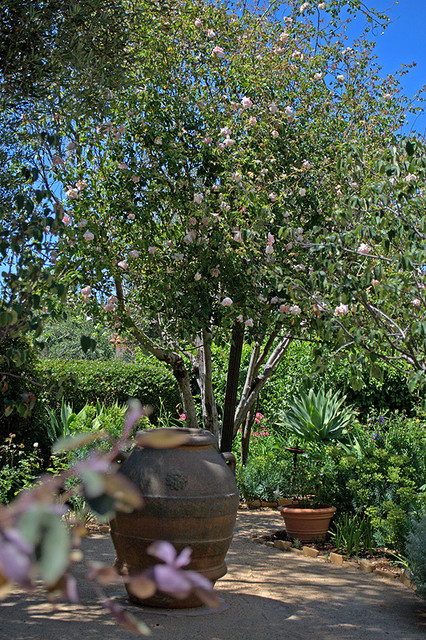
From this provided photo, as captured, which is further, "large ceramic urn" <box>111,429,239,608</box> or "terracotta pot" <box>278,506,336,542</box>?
"terracotta pot" <box>278,506,336,542</box>

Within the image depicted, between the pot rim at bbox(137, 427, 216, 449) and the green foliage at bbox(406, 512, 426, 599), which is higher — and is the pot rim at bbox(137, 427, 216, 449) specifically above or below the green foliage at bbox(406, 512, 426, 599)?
above

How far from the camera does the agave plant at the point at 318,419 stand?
8.83 meters

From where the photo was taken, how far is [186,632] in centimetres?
379

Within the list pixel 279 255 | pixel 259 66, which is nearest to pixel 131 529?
pixel 279 255

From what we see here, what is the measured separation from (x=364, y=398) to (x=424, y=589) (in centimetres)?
561

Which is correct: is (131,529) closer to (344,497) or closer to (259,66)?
(344,497)

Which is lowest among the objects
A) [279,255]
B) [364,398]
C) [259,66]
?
[364,398]

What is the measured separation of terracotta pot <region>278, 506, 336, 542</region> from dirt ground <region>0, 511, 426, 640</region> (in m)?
0.71

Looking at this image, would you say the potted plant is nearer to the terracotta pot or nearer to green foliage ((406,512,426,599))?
the terracotta pot

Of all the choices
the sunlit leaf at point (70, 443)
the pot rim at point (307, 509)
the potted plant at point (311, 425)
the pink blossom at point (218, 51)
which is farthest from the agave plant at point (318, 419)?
the sunlit leaf at point (70, 443)

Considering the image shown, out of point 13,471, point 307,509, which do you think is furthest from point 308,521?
point 13,471

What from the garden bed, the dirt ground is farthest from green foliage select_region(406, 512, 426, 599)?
the garden bed

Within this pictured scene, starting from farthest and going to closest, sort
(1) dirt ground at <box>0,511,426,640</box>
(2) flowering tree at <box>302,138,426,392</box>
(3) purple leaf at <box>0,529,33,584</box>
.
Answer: (1) dirt ground at <box>0,511,426,640</box> < (2) flowering tree at <box>302,138,426,392</box> < (3) purple leaf at <box>0,529,33,584</box>

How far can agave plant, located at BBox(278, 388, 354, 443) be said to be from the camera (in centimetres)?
883
